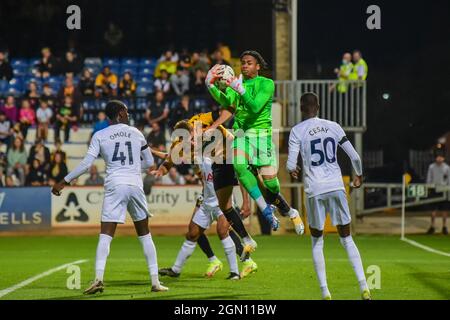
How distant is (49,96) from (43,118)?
2.63 ft

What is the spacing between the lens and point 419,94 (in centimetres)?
4606

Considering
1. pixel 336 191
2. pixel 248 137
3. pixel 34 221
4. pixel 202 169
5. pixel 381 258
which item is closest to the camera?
pixel 336 191

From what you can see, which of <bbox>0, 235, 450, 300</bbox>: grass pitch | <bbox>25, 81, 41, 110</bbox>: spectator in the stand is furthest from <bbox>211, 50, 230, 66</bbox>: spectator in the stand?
<bbox>0, 235, 450, 300</bbox>: grass pitch

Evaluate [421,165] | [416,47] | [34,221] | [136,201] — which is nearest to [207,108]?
[34,221]

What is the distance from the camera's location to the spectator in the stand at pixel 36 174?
87.7 feet

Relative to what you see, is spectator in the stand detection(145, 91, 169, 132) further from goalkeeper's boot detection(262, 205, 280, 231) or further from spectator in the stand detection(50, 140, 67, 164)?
goalkeeper's boot detection(262, 205, 280, 231)

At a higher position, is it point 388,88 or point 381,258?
point 388,88

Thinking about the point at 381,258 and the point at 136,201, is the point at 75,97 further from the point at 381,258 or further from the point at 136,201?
the point at 136,201

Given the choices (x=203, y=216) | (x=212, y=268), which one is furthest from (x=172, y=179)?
(x=203, y=216)

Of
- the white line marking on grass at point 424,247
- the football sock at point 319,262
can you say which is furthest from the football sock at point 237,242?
the white line marking on grass at point 424,247

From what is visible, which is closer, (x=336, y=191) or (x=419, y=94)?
(x=336, y=191)

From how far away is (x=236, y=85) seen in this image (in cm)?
1341

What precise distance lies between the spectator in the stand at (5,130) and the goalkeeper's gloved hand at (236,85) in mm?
16538
